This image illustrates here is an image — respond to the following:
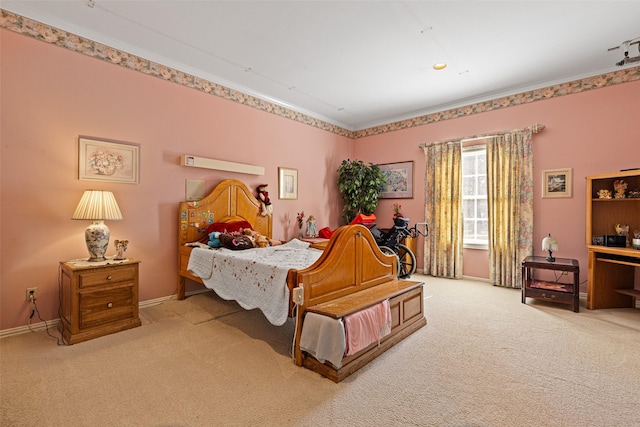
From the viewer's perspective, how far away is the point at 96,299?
2.78 m

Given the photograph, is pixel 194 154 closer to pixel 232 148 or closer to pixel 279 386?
pixel 232 148

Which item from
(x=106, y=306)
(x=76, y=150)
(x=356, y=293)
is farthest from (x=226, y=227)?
(x=356, y=293)

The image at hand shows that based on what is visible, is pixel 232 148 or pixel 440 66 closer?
pixel 440 66

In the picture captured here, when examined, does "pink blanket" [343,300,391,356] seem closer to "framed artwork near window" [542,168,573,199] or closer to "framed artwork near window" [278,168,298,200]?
"framed artwork near window" [278,168,298,200]

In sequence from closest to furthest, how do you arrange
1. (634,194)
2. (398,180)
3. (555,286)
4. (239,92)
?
(634,194) < (555,286) < (239,92) < (398,180)

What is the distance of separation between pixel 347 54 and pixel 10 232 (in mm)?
3864

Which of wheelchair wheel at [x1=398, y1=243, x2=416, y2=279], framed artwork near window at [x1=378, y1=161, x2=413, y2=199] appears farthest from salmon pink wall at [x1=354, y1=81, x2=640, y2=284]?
framed artwork near window at [x1=378, y1=161, x2=413, y2=199]

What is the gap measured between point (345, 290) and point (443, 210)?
3301 millimetres

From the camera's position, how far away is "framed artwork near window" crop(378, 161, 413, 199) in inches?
229

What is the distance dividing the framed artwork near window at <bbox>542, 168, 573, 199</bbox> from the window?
0.84m

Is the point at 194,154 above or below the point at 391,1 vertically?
below

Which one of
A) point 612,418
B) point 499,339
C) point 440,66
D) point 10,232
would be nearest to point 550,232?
point 499,339

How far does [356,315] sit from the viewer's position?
7.37 ft

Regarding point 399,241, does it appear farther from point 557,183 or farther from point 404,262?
point 557,183
